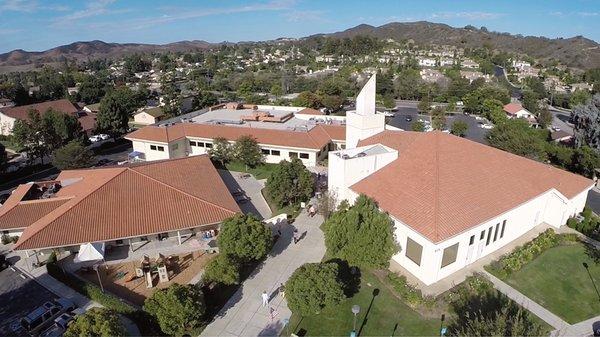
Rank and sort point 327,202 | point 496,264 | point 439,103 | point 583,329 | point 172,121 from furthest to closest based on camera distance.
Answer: point 439,103 < point 172,121 < point 327,202 < point 496,264 < point 583,329

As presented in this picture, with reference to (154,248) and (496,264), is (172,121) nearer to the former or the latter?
→ (154,248)

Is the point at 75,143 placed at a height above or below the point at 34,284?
above

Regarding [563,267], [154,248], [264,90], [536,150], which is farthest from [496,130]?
[264,90]

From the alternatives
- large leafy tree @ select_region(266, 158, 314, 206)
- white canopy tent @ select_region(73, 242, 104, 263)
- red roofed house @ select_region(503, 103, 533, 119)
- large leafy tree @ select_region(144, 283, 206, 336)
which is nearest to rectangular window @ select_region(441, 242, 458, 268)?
large leafy tree @ select_region(266, 158, 314, 206)

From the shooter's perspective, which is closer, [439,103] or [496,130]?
[496,130]

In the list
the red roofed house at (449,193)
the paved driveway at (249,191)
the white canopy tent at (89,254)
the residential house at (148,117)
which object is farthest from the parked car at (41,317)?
the residential house at (148,117)

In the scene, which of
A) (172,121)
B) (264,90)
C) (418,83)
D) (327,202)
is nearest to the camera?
Result: (327,202)

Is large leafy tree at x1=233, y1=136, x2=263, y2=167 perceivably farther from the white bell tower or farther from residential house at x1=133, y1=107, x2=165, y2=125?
residential house at x1=133, y1=107, x2=165, y2=125
